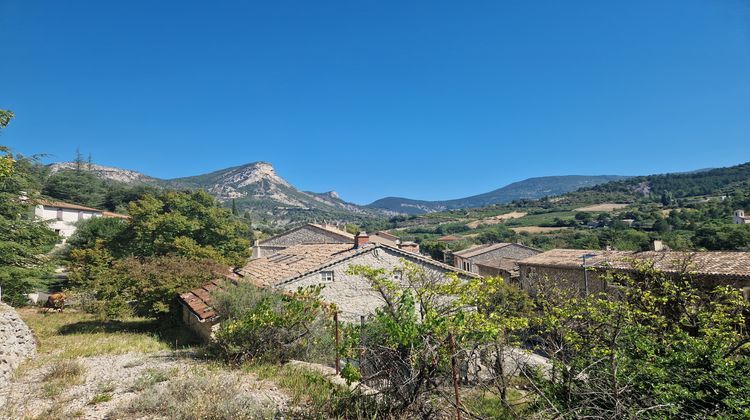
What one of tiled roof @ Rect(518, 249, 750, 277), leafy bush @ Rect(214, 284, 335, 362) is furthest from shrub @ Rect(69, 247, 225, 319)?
tiled roof @ Rect(518, 249, 750, 277)

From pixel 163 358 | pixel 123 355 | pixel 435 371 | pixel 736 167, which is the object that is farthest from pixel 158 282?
pixel 736 167

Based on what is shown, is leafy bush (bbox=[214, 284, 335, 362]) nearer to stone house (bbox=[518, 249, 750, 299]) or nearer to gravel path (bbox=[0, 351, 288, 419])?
gravel path (bbox=[0, 351, 288, 419])

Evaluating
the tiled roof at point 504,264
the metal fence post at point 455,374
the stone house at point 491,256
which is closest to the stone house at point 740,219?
the stone house at point 491,256

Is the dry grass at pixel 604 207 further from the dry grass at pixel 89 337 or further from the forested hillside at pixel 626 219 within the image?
the dry grass at pixel 89 337

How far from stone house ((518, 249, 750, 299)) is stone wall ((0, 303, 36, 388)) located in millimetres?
16253

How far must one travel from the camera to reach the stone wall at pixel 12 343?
32.6ft

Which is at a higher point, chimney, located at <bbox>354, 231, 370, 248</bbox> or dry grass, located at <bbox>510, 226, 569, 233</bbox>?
chimney, located at <bbox>354, 231, 370, 248</bbox>

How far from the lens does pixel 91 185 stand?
221 ft

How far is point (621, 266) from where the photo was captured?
22.6m

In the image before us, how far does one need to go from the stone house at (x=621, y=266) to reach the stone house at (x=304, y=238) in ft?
63.7

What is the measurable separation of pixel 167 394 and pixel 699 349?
963cm

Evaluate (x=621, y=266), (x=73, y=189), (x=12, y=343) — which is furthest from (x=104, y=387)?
(x=73, y=189)

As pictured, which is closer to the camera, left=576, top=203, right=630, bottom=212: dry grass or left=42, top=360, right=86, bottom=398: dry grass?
left=42, top=360, right=86, bottom=398: dry grass

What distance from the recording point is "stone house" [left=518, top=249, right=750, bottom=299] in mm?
14750
